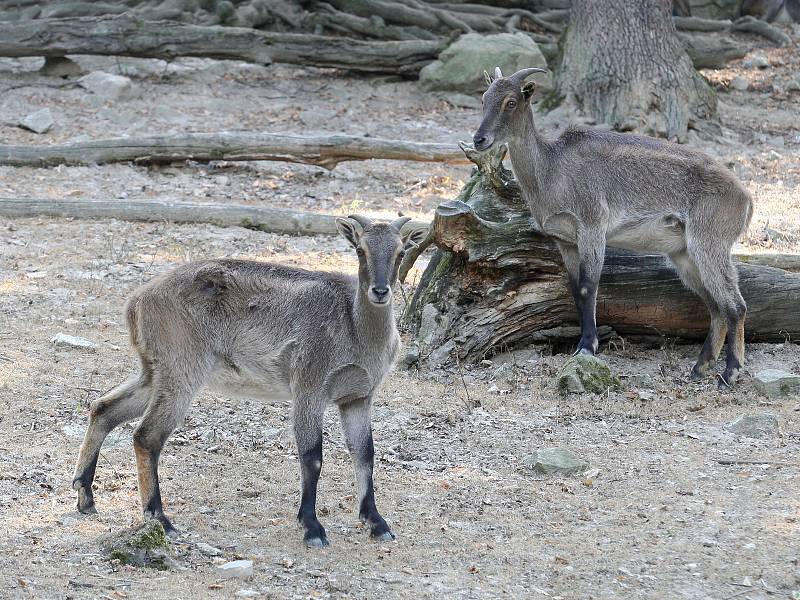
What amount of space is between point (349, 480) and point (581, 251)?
128 inches

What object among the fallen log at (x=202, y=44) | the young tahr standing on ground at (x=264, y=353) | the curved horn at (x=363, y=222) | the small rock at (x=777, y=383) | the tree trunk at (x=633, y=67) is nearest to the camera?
the young tahr standing on ground at (x=264, y=353)

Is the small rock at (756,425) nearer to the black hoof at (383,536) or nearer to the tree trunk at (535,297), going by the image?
the tree trunk at (535,297)

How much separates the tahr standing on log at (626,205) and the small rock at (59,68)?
1071 cm

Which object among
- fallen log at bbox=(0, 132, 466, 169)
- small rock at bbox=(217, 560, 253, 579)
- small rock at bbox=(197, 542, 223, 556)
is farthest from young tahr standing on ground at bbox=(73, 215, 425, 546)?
fallen log at bbox=(0, 132, 466, 169)

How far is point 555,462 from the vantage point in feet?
24.1

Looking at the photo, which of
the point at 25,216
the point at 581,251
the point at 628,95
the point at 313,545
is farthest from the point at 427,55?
the point at 313,545

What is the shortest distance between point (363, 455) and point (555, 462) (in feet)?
4.98

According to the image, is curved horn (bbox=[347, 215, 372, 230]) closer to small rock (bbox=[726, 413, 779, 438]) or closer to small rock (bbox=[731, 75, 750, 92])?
small rock (bbox=[726, 413, 779, 438])

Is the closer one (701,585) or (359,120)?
(701,585)

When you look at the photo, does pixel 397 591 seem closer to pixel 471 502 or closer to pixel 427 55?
pixel 471 502

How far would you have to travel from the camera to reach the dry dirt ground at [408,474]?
18.9 feet

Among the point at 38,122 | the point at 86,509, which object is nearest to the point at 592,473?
the point at 86,509

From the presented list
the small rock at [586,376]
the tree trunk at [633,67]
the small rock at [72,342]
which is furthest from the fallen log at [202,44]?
the small rock at [586,376]

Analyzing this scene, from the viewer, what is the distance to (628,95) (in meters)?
16.5
